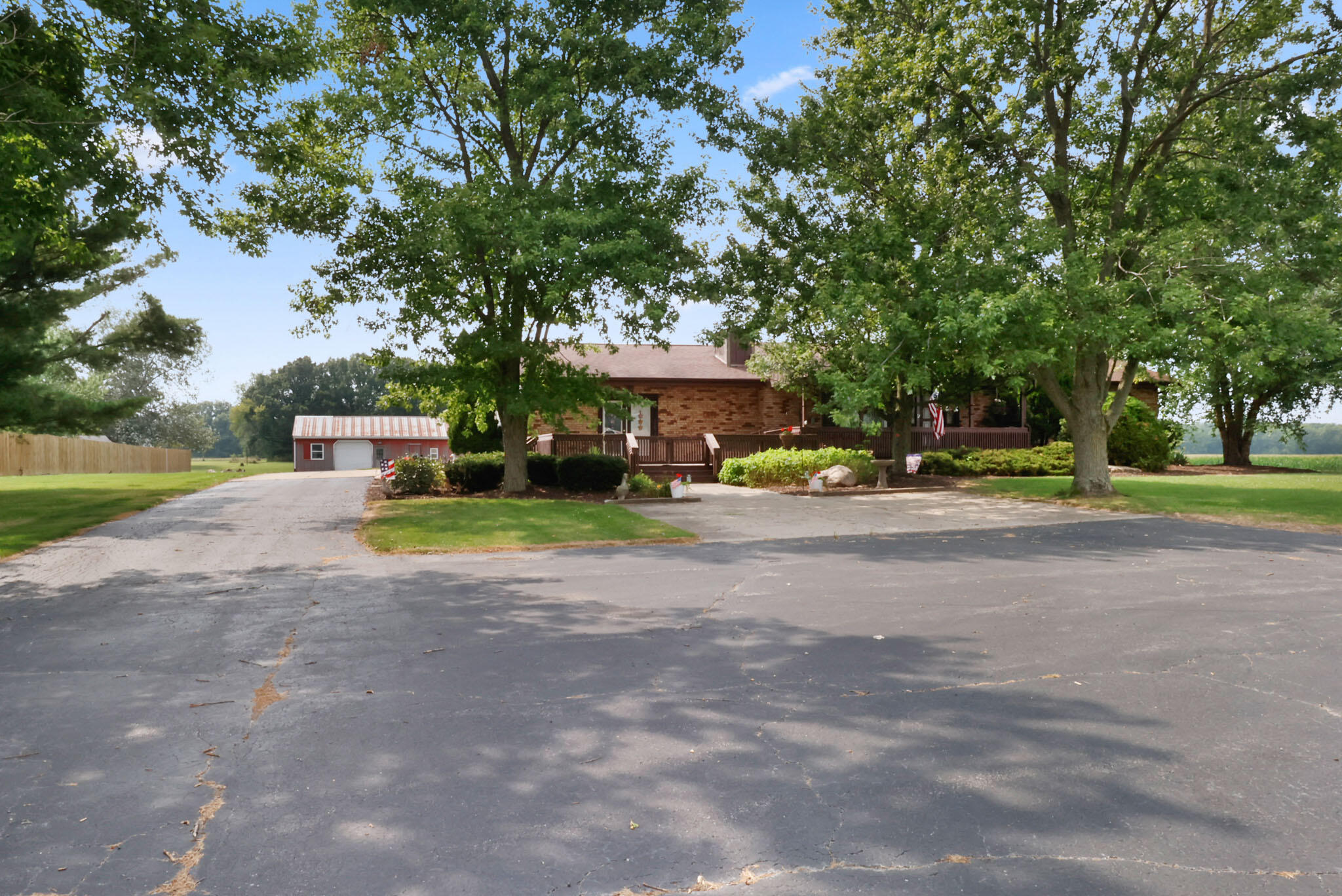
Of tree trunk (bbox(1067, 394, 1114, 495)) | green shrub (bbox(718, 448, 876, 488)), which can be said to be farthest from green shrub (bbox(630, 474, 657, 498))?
tree trunk (bbox(1067, 394, 1114, 495))

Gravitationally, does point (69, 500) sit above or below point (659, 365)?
below

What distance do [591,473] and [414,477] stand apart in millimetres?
4439

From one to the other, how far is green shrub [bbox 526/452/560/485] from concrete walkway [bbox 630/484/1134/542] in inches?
166

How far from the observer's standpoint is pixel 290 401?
83.4 metres

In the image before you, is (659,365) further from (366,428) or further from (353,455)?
(353,455)

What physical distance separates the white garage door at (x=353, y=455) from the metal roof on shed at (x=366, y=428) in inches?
36.6

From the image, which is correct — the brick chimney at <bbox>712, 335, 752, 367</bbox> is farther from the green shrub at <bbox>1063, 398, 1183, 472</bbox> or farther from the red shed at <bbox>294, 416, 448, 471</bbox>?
the red shed at <bbox>294, 416, 448, 471</bbox>

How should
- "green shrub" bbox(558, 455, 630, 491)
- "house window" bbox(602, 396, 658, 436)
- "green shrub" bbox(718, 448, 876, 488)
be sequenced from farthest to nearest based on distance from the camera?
1. "house window" bbox(602, 396, 658, 436)
2. "green shrub" bbox(718, 448, 876, 488)
3. "green shrub" bbox(558, 455, 630, 491)

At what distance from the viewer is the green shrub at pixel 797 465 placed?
23109 millimetres

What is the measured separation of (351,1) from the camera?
16516 mm

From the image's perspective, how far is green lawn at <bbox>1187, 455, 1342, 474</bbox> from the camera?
34.4 m

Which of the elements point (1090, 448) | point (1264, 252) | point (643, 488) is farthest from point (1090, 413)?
point (643, 488)

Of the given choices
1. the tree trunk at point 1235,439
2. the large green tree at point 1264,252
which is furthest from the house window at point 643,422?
the tree trunk at point 1235,439

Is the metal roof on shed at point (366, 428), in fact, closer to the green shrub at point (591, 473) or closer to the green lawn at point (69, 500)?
the green lawn at point (69, 500)
